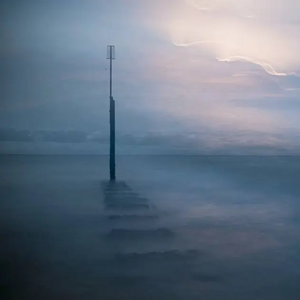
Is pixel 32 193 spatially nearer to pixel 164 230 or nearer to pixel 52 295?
pixel 164 230

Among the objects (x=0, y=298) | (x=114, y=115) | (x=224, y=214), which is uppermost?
(x=114, y=115)

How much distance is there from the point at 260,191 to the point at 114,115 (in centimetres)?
A: 206

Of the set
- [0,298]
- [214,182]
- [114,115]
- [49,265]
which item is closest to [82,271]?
[49,265]

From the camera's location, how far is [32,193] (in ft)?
16.8

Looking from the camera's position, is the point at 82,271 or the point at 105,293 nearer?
the point at 105,293

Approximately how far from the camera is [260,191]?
235 inches

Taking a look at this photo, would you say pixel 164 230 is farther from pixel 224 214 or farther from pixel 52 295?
pixel 52 295

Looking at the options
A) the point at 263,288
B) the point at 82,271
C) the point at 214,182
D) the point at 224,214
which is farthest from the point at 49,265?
the point at 214,182

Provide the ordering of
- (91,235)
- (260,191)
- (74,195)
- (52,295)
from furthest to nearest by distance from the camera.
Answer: (260,191) < (74,195) < (91,235) < (52,295)

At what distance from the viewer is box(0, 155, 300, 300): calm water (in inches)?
132

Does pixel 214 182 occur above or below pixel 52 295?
above

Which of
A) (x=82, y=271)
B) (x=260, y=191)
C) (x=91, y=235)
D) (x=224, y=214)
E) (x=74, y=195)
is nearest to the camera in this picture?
(x=82, y=271)

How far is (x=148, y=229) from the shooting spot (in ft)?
14.1

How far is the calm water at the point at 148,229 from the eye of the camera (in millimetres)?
3365
